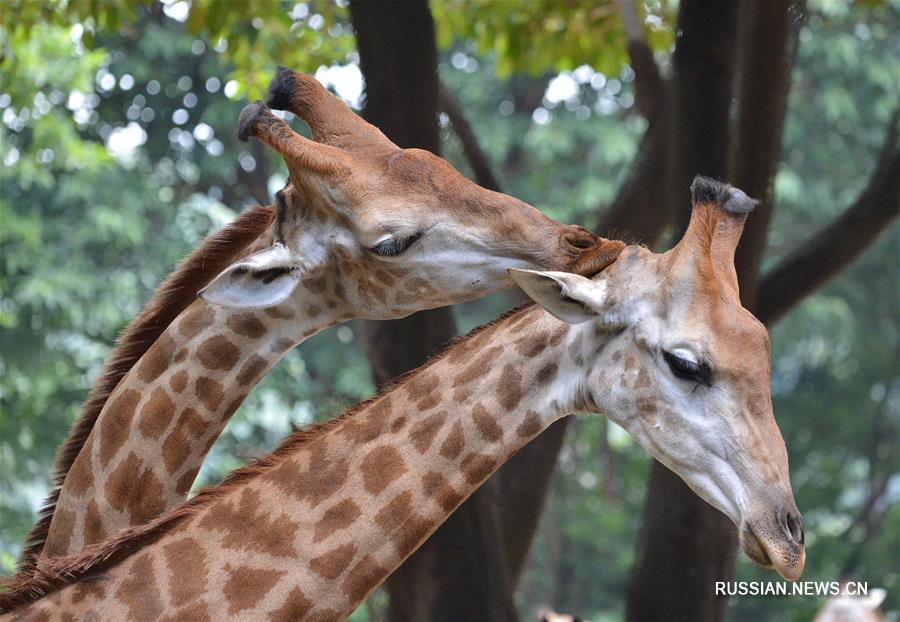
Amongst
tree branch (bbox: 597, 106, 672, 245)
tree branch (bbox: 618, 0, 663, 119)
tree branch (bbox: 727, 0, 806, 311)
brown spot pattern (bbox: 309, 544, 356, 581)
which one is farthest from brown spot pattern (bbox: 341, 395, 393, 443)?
tree branch (bbox: 618, 0, 663, 119)

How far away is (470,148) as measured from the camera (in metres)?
4.85

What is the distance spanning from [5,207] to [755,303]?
30.1 feet

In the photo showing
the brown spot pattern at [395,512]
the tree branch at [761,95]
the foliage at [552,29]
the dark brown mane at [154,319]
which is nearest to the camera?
the brown spot pattern at [395,512]

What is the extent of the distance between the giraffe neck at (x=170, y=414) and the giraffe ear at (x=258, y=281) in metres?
0.14

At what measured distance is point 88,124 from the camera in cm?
1398

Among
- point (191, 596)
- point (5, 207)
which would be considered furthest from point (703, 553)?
point (5, 207)

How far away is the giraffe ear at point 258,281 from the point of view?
279cm

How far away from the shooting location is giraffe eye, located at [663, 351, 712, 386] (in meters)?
2.40

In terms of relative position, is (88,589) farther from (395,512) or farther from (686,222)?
(686,222)

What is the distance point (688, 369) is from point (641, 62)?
2.99 meters

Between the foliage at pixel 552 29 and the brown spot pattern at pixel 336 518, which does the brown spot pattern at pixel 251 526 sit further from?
the foliage at pixel 552 29

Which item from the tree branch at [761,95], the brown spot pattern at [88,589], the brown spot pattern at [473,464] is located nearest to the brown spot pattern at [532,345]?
the brown spot pattern at [473,464]

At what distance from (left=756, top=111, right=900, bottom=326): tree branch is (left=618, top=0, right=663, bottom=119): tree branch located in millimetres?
922

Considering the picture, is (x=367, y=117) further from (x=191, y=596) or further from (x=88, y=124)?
(x=88, y=124)
